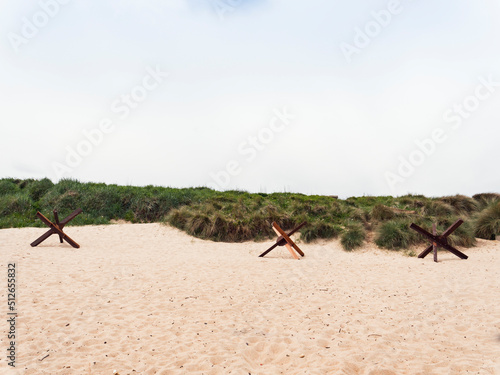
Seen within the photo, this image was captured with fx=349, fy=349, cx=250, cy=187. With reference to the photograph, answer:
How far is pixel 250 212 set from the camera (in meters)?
16.8

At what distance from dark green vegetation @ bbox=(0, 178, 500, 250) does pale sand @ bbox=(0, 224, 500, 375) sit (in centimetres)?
283

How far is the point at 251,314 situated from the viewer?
6.41 meters

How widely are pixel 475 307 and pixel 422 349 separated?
2542 mm

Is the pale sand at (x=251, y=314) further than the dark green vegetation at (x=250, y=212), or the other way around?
the dark green vegetation at (x=250, y=212)

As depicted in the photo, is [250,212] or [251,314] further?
[250,212]

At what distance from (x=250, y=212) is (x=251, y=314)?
410 inches

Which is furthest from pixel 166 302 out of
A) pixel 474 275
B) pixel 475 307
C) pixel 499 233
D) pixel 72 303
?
pixel 499 233

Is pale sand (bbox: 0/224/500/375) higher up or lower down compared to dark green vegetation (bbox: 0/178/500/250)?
lower down

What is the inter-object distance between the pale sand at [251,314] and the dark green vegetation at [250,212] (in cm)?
283

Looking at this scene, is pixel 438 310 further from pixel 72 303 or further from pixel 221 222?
pixel 221 222

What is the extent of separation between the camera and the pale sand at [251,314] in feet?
15.4

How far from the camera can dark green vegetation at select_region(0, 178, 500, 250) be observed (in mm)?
14391

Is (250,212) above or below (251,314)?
above

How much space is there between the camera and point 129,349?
5039mm
